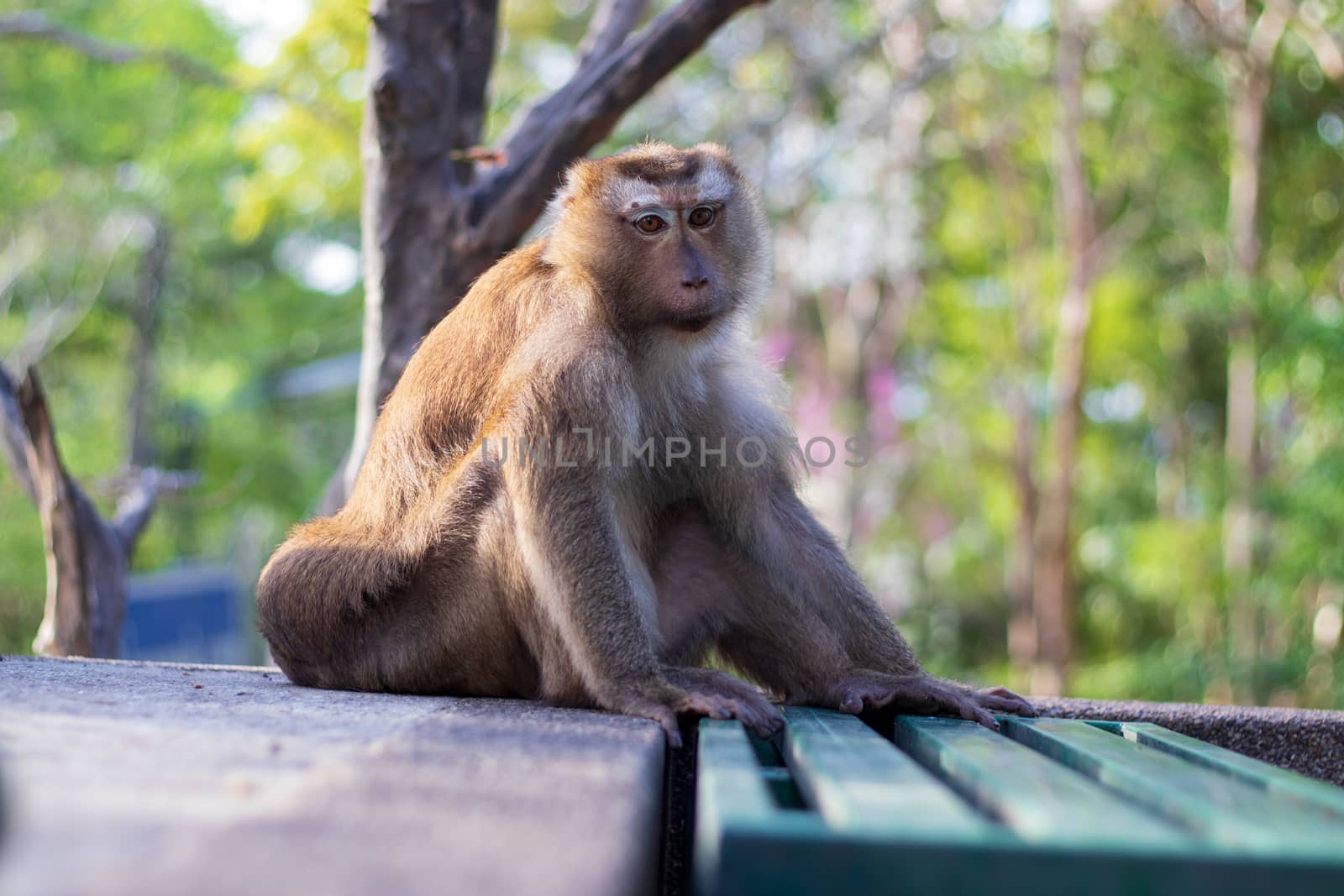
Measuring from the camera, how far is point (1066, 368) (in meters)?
10.5

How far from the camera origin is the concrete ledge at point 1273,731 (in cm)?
325

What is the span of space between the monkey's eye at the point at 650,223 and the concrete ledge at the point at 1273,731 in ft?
5.44

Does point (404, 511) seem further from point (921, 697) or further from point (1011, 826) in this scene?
point (1011, 826)

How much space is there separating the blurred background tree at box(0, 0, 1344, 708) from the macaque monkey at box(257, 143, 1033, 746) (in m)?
2.80

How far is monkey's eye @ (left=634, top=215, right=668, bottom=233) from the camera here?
3.50 meters

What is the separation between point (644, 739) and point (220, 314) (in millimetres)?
17733

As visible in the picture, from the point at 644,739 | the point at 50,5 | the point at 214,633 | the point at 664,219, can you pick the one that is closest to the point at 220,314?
the point at 50,5

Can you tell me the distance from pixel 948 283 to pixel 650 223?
504 inches

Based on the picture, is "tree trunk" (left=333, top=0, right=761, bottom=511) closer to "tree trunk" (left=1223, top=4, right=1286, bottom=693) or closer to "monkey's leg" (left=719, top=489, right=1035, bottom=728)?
"monkey's leg" (left=719, top=489, right=1035, bottom=728)

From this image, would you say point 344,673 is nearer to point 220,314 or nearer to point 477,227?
point 477,227

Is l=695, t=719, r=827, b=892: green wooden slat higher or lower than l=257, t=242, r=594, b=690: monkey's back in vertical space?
lower

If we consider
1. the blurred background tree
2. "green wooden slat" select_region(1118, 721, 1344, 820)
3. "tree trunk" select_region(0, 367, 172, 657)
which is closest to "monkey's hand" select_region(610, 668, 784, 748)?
"green wooden slat" select_region(1118, 721, 1344, 820)

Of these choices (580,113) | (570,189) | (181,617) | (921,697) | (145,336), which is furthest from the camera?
(145,336)

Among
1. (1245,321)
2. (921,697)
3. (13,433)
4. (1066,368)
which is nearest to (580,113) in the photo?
(921,697)
